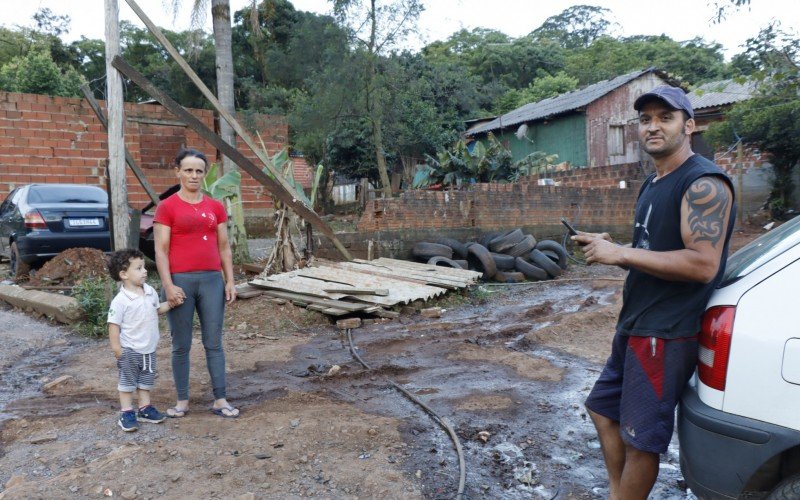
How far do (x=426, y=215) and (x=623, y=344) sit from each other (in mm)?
9769

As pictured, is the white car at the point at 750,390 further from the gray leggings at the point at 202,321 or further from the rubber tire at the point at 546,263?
the rubber tire at the point at 546,263

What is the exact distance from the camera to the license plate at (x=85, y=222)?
1016 cm

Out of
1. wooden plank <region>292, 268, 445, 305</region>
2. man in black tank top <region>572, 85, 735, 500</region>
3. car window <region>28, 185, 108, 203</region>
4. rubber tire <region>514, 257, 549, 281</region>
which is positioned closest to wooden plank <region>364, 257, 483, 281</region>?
wooden plank <region>292, 268, 445, 305</region>

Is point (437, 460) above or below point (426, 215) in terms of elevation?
below

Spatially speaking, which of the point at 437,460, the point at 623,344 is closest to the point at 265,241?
the point at 437,460

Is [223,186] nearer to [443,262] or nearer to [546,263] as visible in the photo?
[443,262]

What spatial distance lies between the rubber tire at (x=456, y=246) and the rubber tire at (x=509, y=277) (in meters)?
0.76

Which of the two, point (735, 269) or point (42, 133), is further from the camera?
point (42, 133)

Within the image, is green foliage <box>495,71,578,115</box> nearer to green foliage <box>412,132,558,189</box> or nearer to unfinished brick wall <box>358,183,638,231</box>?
green foliage <box>412,132,558,189</box>

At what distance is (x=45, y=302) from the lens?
26.8ft

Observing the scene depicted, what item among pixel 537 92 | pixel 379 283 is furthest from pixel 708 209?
pixel 537 92

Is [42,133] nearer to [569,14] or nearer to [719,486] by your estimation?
[719,486]

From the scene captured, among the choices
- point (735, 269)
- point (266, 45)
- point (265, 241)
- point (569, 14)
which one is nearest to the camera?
point (735, 269)

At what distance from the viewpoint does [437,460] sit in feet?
12.2
